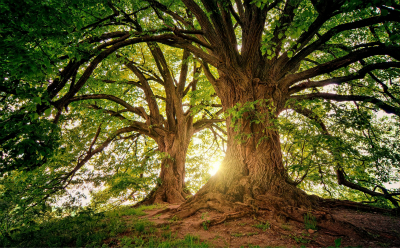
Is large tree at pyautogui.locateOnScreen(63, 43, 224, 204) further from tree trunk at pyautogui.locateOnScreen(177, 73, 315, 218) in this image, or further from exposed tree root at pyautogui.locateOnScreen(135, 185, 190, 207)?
tree trunk at pyautogui.locateOnScreen(177, 73, 315, 218)

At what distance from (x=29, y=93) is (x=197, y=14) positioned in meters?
4.34

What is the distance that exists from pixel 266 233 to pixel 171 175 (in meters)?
5.78

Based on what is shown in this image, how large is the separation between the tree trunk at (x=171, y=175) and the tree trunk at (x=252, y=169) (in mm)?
3407

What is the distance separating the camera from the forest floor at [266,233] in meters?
2.88

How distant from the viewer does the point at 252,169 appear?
4.49 m

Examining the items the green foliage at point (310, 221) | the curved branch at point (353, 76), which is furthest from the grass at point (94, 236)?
the curved branch at point (353, 76)

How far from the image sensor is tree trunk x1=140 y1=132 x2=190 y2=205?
789 centimetres

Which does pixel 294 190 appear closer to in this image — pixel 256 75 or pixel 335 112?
pixel 335 112

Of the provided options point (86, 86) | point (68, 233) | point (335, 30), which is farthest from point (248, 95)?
point (86, 86)

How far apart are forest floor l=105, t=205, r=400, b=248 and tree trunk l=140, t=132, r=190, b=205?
402 cm

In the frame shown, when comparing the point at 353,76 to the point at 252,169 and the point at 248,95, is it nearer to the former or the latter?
the point at 248,95

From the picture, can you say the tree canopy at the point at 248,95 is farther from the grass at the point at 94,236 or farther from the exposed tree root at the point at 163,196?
the exposed tree root at the point at 163,196

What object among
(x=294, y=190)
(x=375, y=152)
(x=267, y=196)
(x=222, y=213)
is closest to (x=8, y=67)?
(x=222, y=213)

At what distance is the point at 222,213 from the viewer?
13.4 feet
